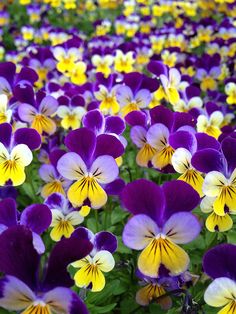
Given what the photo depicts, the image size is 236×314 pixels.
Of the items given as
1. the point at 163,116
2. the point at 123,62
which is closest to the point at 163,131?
the point at 163,116

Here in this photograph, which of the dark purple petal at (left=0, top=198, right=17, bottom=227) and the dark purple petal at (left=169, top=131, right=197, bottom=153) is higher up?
the dark purple petal at (left=169, top=131, right=197, bottom=153)

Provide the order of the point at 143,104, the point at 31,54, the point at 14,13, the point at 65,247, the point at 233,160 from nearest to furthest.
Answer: the point at 65,247 < the point at 233,160 < the point at 143,104 < the point at 31,54 < the point at 14,13

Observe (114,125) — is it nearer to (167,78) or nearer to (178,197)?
(178,197)

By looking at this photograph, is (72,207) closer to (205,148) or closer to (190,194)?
(205,148)

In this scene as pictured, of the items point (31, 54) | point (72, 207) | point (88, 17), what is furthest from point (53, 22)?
point (72, 207)

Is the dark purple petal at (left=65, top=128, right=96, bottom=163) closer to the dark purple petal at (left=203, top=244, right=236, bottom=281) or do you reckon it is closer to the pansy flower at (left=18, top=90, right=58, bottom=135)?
the dark purple petal at (left=203, top=244, right=236, bottom=281)

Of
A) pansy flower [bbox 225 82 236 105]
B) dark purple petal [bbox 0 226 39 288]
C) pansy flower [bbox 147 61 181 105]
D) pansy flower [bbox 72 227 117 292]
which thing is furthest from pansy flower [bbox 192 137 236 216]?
pansy flower [bbox 225 82 236 105]
